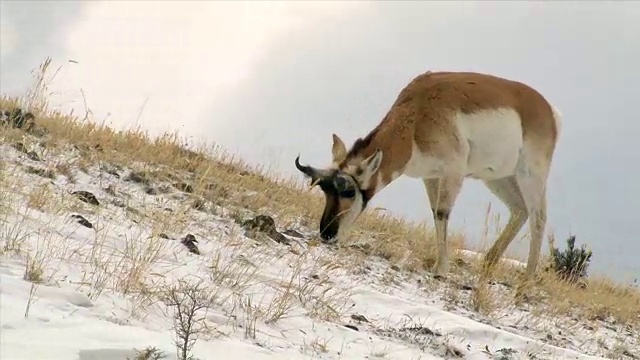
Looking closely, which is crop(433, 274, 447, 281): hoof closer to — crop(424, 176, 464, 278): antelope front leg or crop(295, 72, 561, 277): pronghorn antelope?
crop(295, 72, 561, 277): pronghorn antelope

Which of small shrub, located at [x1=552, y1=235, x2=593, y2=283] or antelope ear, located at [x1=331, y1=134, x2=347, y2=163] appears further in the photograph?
small shrub, located at [x1=552, y1=235, x2=593, y2=283]

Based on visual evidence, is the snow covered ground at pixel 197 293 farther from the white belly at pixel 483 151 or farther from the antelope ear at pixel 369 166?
the white belly at pixel 483 151

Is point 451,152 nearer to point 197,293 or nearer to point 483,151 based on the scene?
point 483,151

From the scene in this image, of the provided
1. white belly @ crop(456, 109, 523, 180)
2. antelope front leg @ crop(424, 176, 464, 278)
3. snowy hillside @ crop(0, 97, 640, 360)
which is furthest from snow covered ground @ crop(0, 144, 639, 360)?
white belly @ crop(456, 109, 523, 180)

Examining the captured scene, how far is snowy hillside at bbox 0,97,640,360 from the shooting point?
3.54m

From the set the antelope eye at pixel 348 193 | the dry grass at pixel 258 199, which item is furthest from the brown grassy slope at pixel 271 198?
the antelope eye at pixel 348 193

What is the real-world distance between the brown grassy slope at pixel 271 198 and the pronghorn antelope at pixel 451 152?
1.62 feet

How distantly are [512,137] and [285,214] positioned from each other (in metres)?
2.87

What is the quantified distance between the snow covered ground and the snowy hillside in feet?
0.05

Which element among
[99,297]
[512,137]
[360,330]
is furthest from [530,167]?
[99,297]

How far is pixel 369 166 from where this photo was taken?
7840 millimetres

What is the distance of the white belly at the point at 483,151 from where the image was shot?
8.20 metres

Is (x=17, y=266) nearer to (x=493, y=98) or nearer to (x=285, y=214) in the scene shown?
(x=285, y=214)

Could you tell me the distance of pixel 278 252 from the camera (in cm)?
624
